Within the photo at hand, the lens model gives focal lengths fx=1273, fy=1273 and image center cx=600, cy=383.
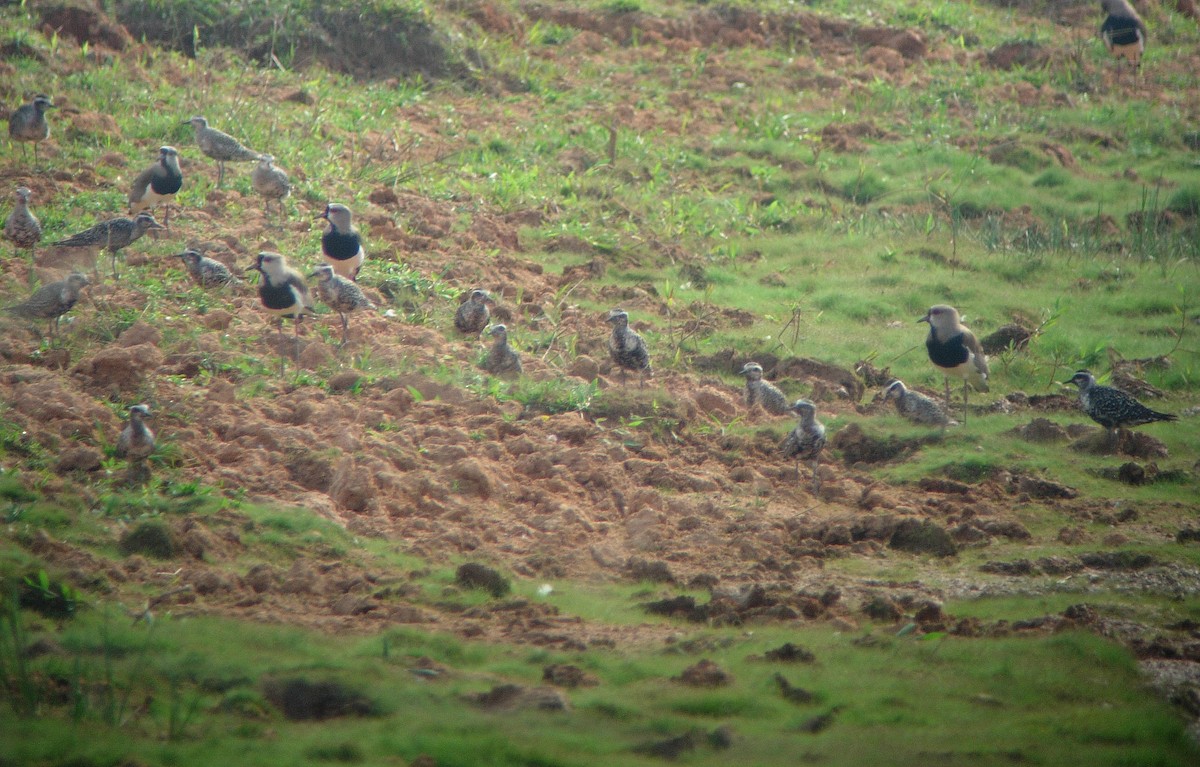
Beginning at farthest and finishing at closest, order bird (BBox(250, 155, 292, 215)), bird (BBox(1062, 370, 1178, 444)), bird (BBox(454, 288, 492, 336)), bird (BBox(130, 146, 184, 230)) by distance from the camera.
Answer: bird (BBox(250, 155, 292, 215)) < bird (BBox(130, 146, 184, 230)) < bird (BBox(454, 288, 492, 336)) < bird (BBox(1062, 370, 1178, 444))

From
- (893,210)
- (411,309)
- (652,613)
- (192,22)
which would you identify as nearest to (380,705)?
(652,613)

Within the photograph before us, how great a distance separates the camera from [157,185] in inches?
453

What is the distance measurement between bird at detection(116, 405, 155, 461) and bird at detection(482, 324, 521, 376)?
10.4ft

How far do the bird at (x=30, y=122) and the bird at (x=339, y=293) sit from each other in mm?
3822

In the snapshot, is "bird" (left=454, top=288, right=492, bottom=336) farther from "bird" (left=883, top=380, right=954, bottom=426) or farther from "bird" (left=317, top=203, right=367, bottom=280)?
"bird" (left=883, top=380, right=954, bottom=426)

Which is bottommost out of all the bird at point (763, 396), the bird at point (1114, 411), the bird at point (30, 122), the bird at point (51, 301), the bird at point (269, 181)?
the bird at point (763, 396)

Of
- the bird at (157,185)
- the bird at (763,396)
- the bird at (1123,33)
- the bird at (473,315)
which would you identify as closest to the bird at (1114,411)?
the bird at (763,396)

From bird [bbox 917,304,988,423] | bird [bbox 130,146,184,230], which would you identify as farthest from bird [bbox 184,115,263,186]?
bird [bbox 917,304,988,423]

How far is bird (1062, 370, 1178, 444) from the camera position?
407 inches

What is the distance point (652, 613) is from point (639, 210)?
27.5ft

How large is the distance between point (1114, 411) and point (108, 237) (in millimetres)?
8475

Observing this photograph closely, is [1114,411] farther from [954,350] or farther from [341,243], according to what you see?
[341,243]

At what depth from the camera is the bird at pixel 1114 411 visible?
10328 millimetres

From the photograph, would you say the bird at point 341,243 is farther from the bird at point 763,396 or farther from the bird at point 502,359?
the bird at point 763,396
